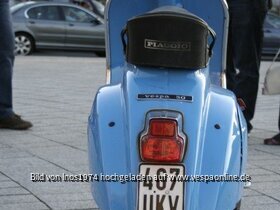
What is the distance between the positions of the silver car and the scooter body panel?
58.7 feet

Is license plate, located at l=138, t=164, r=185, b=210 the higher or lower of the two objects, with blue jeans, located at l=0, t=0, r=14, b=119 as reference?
higher

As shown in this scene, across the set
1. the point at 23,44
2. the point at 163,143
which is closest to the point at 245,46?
the point at 163,143

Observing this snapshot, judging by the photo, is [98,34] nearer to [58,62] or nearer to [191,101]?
[58,62]

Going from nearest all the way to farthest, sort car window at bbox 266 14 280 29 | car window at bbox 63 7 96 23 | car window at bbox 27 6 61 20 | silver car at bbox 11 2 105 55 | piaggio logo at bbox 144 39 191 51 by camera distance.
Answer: piaggio logo at bbox 144 39 191 51 < silver car at bbox 11 2 105 55 < car window at bbox 27 6 61 20 < car window at bbox 63 7 96 23 < car window at bbox 266 14 280 29

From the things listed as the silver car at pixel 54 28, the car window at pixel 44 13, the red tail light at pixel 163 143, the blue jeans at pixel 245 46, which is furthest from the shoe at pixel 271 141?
the car window at pixel 44 13

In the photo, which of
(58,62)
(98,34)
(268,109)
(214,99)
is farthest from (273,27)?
(214,99)

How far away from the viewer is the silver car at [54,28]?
21406mm

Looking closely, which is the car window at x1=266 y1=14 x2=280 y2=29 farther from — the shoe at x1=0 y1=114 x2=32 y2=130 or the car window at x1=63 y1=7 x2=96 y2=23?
the shoe at x1=0 y1=114 x2=32 y2=130

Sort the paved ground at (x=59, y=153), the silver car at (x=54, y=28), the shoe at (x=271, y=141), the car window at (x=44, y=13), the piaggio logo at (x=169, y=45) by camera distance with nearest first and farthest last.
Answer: the piaggio logo at (x=169, y=45) < the paved ground at (x=59, y=153) < the shoe at (x=271, y=141) < the silver car at (x=54, y=28) < the car window at (x=44, y=13)

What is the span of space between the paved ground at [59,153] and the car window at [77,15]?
10.6 m

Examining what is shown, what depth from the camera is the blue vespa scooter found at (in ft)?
10.7

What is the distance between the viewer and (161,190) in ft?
10.6

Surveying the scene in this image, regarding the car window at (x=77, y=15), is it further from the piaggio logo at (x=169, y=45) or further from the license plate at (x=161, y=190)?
the license plate at (x=161, y=190)

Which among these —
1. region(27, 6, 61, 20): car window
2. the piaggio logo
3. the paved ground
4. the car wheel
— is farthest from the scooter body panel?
region(27, 6, 61, 20): car window
